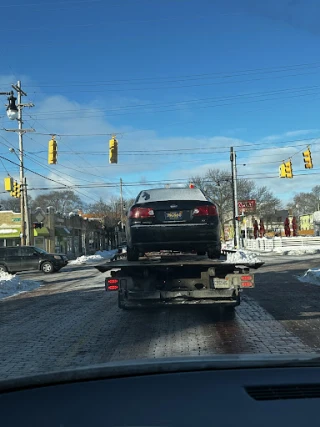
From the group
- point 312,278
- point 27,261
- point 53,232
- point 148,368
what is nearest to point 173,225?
point 148,368

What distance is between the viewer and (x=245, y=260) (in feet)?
26.4

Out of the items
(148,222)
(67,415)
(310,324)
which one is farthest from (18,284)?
(67,415)

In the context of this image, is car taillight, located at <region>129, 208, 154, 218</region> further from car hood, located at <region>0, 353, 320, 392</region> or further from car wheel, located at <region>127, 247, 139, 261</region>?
car hood, located at <region>0, 353, 320, 392</region>

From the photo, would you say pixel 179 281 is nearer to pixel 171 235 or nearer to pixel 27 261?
pixel 171 235

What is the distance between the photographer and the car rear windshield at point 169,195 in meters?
8.50

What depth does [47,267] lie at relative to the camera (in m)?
25.8

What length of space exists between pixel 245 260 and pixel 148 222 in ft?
6.20

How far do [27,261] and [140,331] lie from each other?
1968 centimetres

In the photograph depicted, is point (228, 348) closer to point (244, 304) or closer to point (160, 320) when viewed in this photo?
point (160, 320)

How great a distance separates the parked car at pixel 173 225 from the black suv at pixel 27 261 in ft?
60.4

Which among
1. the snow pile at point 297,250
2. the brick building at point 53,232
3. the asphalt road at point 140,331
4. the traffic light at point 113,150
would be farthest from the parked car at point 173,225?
the brick building at point 53,232

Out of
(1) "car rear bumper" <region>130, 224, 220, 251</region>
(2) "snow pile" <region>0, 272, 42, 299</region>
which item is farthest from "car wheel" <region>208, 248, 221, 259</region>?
(2) "snow pile" <region>0, 272, 42, 299</region>

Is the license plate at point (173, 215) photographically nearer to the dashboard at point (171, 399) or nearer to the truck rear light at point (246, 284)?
the truck rear light at point (246, 284)

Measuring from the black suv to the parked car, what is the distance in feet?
60.4
